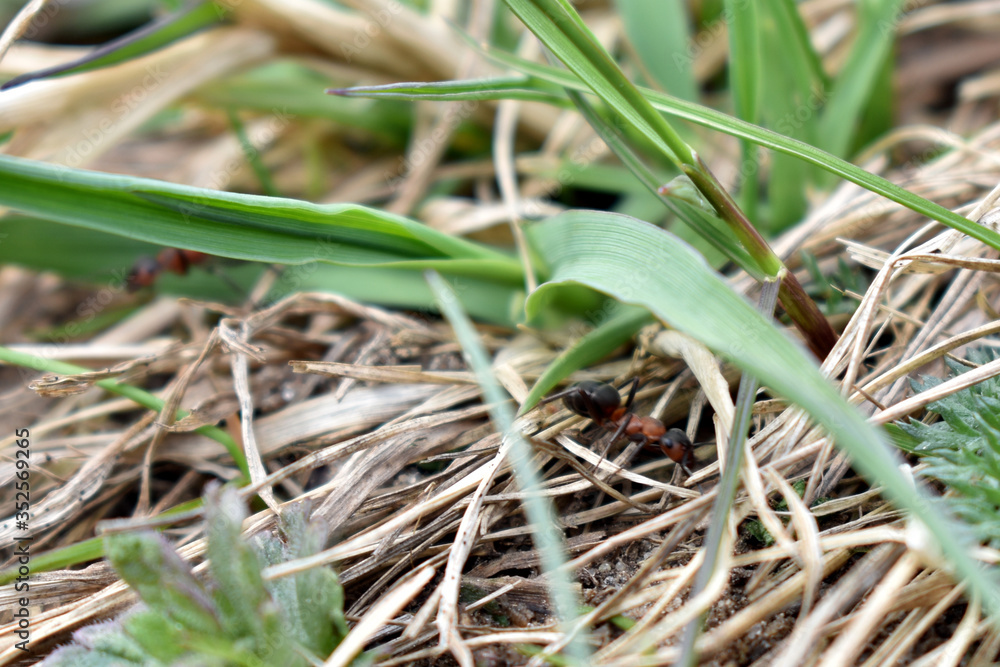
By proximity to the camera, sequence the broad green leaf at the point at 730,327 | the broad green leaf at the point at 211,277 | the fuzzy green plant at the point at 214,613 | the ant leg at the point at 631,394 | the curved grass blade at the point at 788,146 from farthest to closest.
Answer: the broad green leaf at the point at 211,277 < the ant leg at the point at 631,394 < the curved grass blade at the point at 788,146 < the fuzzy green plant at the point at 214,613 < the broad green leaf at the point at 730,327

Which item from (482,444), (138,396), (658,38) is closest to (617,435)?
(482,444)

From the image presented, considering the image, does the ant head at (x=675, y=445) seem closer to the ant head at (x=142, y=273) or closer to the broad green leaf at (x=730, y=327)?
the broad green leaf at (x=730, y=327)

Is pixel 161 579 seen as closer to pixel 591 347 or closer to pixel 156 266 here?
pixel 591 347

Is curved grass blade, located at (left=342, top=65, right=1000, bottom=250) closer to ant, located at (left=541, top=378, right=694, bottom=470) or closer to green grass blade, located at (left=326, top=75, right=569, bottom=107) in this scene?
green grass blade, located at (left=326, top=75, right=569, bottom=107)

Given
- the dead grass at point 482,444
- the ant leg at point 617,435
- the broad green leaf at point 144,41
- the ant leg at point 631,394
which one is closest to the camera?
the dead grass at point 482,444

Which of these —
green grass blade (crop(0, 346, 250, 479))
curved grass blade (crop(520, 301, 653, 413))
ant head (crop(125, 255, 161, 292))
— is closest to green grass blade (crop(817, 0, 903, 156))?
curved grass blade (crop(520, 301, 653, 413))

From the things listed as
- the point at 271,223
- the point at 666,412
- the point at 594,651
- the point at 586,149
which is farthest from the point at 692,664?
the point at 586,149

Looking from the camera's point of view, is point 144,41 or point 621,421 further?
point 144,41

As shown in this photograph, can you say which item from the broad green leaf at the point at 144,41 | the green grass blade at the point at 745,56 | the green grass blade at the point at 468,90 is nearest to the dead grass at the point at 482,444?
the broad green leaf at the point at 144,41
